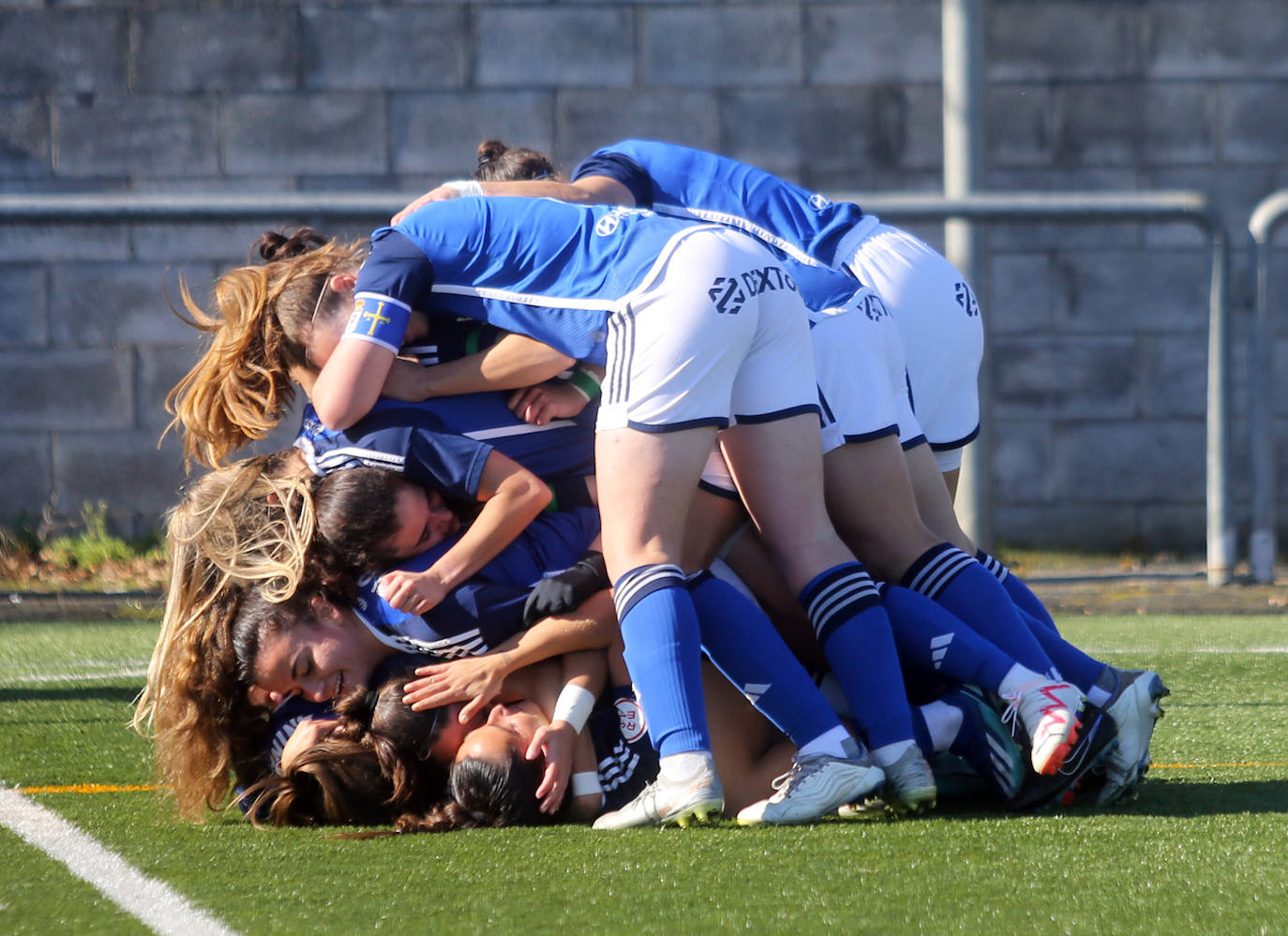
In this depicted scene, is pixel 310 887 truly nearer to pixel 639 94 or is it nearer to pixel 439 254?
pixel 439 254

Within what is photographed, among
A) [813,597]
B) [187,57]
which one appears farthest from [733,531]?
[187,57]

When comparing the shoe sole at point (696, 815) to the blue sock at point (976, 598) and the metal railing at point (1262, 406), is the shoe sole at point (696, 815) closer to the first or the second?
the blue sock at point (976, 598)

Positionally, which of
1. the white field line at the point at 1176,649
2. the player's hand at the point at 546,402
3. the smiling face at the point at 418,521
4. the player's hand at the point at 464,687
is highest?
the player's hand at the point at 546,402

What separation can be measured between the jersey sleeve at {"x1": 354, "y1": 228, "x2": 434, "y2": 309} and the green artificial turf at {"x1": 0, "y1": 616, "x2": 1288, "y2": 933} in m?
0.87

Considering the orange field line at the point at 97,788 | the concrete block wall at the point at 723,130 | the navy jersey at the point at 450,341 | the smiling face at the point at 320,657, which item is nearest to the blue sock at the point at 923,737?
the smiling face at the point at 320,657

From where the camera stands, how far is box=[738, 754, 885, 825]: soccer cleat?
87.0 inches

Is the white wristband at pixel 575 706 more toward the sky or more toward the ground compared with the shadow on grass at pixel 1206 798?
more toward the sky

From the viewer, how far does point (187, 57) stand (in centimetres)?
581

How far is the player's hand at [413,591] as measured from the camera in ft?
7.98

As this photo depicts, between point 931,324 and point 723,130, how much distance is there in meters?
2.85

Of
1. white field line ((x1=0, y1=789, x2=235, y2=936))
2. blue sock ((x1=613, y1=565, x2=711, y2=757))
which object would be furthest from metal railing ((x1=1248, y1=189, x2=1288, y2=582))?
white field line ((x1=0, y1=789, x2=235, y2=936))

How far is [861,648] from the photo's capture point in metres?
2.36

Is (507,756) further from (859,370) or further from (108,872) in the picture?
(859,370)

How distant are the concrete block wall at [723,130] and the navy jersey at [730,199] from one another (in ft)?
8.14
